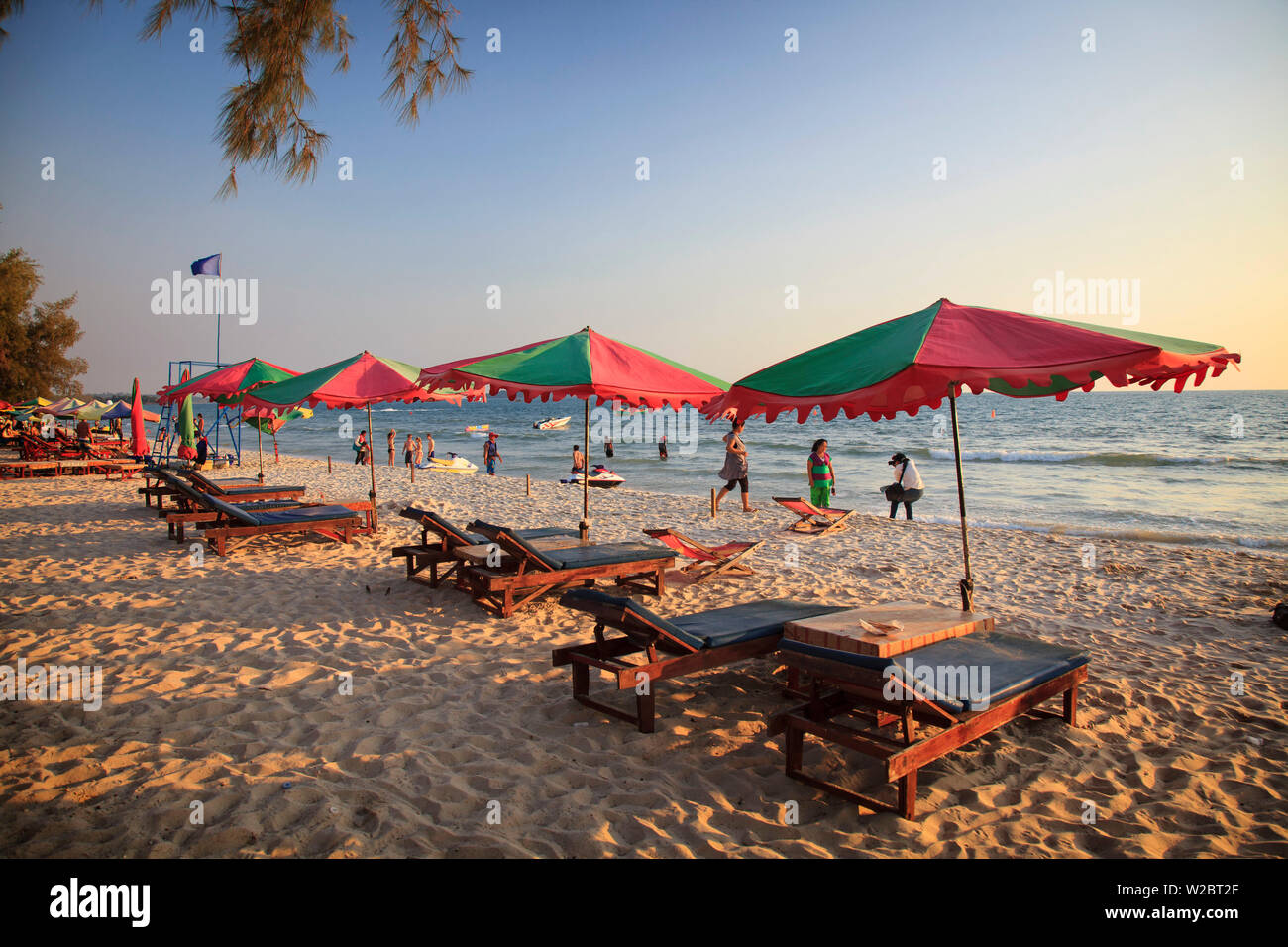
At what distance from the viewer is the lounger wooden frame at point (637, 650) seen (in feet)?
13.5

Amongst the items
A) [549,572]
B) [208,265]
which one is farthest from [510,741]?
[208,265]

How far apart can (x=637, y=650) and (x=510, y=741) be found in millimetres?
968

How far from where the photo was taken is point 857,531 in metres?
11.8

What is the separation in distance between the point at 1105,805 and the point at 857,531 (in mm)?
8531

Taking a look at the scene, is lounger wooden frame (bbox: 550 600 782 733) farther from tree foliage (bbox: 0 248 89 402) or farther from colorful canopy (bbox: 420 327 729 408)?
tree foliage (bbox: 0 248 89 402)

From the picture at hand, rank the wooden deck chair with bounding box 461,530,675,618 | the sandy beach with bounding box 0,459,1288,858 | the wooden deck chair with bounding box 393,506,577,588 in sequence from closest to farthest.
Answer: the sandy beach with bounding box 0,459,1288,858, the wooden deck chair with bounding box 461,530,675,618, the wooden deck chair with bounding box 393,506,577,588

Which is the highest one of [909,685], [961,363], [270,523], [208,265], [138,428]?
[208,265]

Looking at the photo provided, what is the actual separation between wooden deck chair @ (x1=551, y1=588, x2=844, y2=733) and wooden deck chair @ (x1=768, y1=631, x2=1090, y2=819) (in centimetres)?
66

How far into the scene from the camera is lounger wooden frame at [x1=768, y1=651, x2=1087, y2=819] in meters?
3.25

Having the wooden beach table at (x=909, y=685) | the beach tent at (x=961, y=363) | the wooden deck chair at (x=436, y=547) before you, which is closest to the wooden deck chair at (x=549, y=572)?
the wooden deck chair at (x=436, y=547)

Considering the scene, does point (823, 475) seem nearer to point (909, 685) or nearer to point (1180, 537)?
point (1180, 537)

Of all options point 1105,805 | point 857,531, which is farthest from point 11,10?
point 857,531

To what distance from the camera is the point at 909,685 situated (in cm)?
325

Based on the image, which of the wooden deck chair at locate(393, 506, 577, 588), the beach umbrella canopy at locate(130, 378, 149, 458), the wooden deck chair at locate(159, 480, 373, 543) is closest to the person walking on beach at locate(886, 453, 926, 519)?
the wooden deck chair at locate(393, 506, 577, 588)
